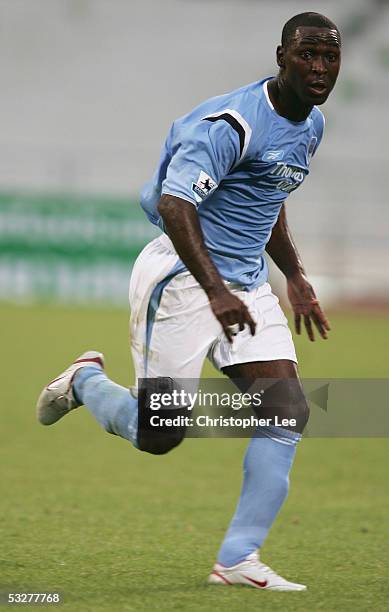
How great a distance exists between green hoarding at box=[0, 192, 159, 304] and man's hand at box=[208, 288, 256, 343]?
18.7m

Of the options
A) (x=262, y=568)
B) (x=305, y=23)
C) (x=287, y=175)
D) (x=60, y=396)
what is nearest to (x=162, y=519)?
(x=60, y=396)

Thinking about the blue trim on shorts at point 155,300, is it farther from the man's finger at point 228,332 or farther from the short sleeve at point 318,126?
the short sleeve at point 318,126

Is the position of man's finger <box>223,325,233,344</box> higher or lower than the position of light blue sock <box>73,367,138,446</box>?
higher

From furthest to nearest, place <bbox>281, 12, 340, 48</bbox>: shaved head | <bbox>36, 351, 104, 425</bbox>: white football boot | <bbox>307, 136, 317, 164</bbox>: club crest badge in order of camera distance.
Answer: <bbox>36, 351, 104, 425</bbox>: white football boot, <bbox>307, 136, 317, 164</bbox>: club crest badge, <bbox>281, 12, 340, 48</bbox>: shaved head

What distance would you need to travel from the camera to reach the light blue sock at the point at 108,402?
5.23 m

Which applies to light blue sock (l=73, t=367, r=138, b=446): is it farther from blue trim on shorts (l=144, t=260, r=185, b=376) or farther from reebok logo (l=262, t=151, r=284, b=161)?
reebok logo (l=262, t=151, r=284, b=161)

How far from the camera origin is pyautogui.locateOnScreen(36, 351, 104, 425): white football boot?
564 centimetres

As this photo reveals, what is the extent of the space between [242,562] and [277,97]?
1.94 metres

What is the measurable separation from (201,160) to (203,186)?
10 cm

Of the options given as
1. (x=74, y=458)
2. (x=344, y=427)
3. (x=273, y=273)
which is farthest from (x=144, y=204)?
(x=273, y=273)

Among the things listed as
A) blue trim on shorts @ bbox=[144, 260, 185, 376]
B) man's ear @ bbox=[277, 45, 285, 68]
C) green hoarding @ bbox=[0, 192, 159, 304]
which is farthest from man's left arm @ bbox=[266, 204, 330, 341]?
green hoarding @ bbox=[0, 192, 159, 304]

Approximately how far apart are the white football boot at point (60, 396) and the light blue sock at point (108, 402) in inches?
1.3

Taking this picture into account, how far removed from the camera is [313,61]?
4.99 meters

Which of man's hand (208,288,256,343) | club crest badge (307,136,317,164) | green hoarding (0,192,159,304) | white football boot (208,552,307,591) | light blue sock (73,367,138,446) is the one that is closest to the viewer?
man's hand (208,288,256,343)
